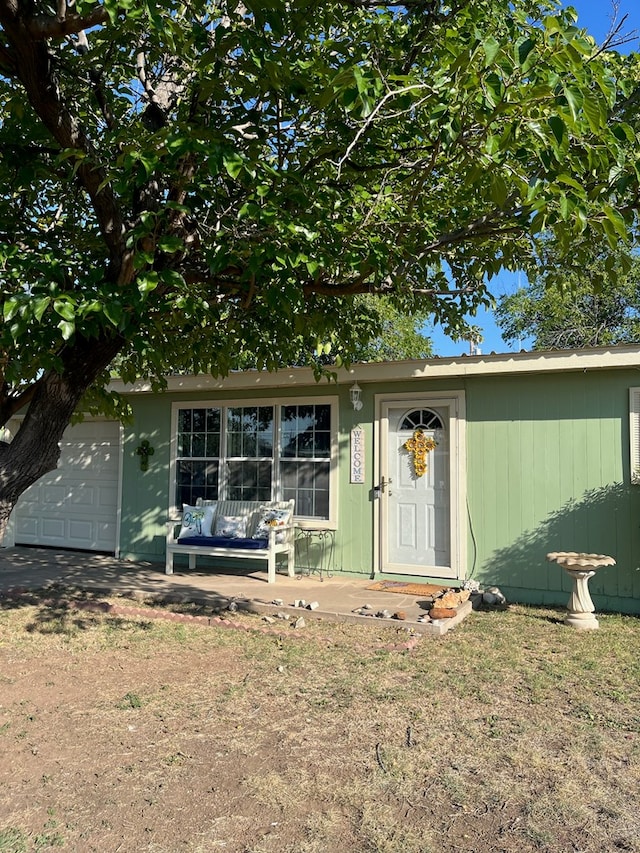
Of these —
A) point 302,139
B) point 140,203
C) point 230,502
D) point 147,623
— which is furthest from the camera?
point 230,502

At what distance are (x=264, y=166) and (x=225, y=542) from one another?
485 cm

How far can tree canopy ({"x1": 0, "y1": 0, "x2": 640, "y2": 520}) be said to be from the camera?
10.8 feet

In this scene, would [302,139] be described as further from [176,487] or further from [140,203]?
[176,487]

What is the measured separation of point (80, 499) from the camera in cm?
1004

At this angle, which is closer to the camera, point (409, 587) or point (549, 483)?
point (549, 483)

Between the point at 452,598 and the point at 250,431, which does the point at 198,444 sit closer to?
the point at 250,431

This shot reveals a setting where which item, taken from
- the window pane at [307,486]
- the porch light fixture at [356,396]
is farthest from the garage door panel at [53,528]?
the porch light fixture at [356,396]

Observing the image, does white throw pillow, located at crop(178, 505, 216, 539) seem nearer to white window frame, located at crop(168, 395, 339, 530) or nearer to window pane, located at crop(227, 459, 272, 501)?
window pane, located at crop(227, 459, 272, 501)

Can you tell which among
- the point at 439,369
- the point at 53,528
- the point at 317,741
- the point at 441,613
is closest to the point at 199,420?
the point at 53,528

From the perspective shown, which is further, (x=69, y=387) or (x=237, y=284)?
(x=237, y=284)

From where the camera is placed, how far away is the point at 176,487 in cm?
922

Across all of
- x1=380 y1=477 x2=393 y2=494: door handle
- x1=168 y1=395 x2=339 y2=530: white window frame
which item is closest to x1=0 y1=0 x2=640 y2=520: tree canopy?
x1=168 y1=395 x2=339 y2=530: white window frame

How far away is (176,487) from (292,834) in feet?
22.3

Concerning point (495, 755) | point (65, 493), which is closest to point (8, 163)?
point (495, 755)
